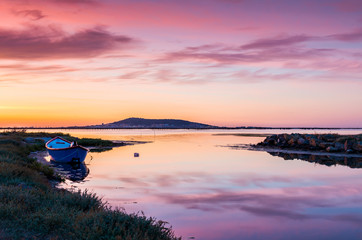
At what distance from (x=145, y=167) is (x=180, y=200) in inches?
510

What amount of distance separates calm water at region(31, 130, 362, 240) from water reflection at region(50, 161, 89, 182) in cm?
61

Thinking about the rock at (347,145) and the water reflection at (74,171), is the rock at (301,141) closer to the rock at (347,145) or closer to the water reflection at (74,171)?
the rock at (347,145)

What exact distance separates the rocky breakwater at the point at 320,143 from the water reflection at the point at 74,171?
29363 millimetres

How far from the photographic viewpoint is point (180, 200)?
1623 cm

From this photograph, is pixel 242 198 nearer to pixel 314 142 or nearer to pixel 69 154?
pixel 69 154

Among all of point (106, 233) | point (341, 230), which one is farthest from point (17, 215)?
point (341, 230)

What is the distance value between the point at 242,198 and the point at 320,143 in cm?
3066

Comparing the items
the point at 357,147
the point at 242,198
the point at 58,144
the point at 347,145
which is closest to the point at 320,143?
the point at 347,145

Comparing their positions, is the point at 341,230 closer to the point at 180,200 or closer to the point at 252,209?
the point at 252,209

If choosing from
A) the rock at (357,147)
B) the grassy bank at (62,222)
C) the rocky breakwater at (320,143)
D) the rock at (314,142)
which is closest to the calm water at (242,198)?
the grassy bank at (62,222)

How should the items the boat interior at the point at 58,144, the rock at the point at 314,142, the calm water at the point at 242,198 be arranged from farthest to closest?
the rock at the point at 314,142
the boat interior at the point at 58,144
the calm water at the point at 242,198

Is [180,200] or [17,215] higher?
[17,215]

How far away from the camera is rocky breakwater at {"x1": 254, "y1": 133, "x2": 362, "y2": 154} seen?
4003 cm

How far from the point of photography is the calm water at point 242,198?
11.9 metres
